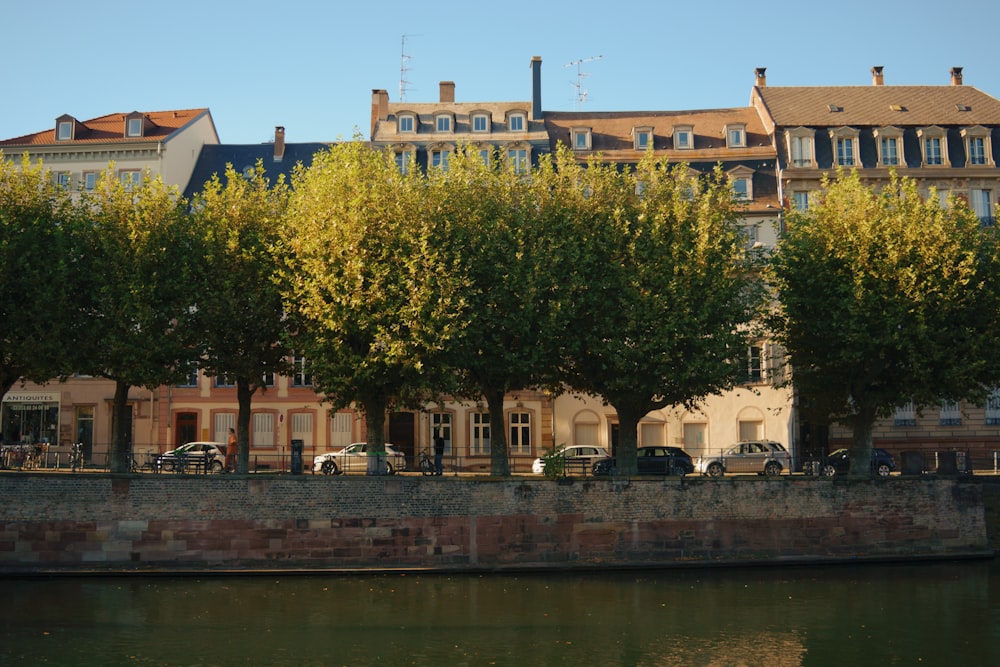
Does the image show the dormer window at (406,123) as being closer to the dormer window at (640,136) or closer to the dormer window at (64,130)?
the dormer window at (640,136)

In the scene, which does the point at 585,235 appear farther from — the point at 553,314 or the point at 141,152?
the point at 141,152

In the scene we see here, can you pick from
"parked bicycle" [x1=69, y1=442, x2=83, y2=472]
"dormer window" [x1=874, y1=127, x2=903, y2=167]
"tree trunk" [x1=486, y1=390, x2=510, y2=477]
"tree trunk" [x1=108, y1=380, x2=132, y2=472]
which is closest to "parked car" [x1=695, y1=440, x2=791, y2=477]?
"tree trunk" [x1=486, y1=390, x2=510, y2=477]

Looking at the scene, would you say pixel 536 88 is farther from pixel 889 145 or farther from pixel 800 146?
pixel 889 145

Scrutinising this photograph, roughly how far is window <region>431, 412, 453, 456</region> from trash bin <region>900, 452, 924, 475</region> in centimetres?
2246

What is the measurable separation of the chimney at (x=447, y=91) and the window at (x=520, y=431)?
2117 cm

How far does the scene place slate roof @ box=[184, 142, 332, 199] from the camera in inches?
2303

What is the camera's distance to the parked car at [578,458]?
38969 mm

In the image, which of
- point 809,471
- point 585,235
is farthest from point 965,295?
point 585,235

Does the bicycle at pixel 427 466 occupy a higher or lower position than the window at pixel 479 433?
lower

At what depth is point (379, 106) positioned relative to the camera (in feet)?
195

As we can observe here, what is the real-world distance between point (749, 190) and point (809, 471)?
18.9 m

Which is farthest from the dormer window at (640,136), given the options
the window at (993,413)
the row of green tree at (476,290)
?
the window at (993,413)

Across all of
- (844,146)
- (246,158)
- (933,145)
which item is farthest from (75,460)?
(933,145)

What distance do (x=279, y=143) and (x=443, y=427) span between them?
65.8ft
